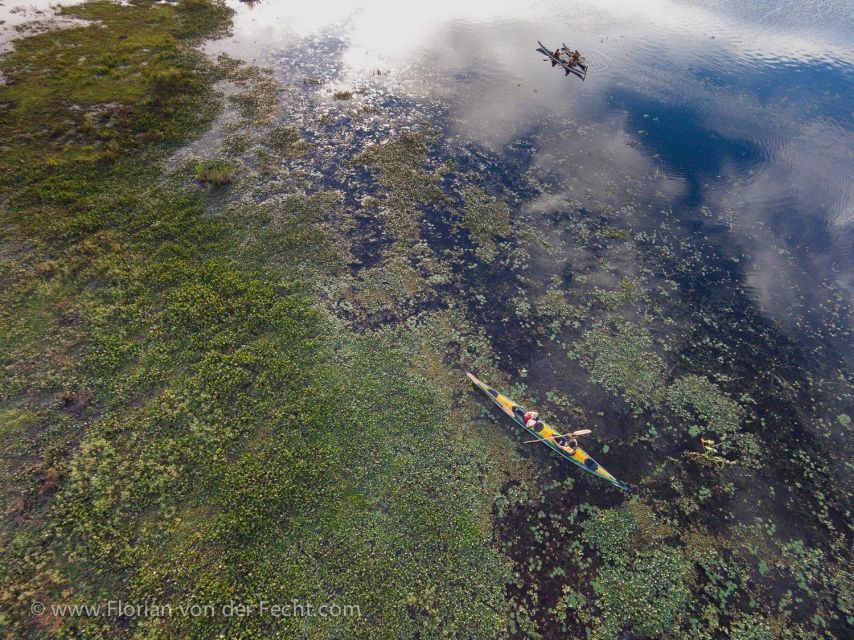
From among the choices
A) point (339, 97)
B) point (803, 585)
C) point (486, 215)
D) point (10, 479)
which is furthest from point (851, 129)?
point (10, 479)

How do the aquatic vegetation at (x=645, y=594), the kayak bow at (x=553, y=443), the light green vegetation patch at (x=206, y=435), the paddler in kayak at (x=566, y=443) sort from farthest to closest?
the paddler in kayak at (x=566, y=443), the kayak bow at (x=553, y=443), the aquatic vegetation at (x=645, y=594), the light green vegetation patch at (x=206, y=435)

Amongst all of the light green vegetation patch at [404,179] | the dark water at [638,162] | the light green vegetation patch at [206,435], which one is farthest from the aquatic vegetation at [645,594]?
the light green vegetation patch at [404,179]

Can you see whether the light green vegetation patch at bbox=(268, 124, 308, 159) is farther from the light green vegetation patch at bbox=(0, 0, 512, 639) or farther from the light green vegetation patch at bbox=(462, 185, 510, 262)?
the light green vegetation patch at bbox=(462, 185, 510, 262)

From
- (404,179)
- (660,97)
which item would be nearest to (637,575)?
(404,179)

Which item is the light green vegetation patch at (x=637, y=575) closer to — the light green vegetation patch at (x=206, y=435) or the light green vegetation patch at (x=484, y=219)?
the light green vegetation patch at (x=206, y=435)

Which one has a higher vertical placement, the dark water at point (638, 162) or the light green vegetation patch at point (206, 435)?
the dark water at point (638, 162)

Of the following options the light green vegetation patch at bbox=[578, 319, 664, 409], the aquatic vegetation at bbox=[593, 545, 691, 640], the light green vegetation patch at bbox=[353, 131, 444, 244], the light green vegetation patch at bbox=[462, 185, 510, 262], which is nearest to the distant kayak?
the light green vegetation patch at bbox=[353, 131, 444, 244]
